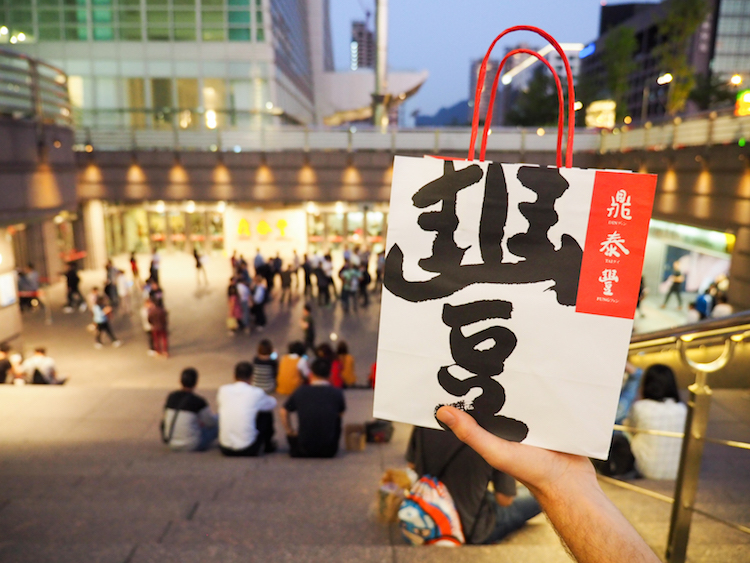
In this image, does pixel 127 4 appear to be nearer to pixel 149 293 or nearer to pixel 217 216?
pixel 217 216

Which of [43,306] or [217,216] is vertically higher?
[217,216]

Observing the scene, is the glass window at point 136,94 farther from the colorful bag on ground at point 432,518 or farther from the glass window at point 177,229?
the colorful bag on ground at point 432,518

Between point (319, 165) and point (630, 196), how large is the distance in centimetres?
1775

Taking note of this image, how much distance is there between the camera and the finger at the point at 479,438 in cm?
165

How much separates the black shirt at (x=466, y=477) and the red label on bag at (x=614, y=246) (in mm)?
1852

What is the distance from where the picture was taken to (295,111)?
111 ft

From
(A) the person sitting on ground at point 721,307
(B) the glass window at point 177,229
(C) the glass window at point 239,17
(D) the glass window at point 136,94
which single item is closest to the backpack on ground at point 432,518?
(A) the person sitting on ground at point 721,307

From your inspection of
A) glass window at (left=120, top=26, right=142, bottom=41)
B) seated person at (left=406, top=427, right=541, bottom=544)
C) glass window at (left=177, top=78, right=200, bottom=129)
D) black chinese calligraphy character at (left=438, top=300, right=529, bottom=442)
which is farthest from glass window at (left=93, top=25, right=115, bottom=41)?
black chinese calligraphy character at (left=438, top=300, right=529, bottom=442)

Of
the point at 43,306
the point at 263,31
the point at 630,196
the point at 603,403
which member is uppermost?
the point at 263,31

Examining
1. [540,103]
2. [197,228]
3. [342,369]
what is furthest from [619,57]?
[342,369]

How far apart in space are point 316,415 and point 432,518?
230 cm

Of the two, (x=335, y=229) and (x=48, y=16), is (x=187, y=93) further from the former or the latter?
(x=335, y=229)

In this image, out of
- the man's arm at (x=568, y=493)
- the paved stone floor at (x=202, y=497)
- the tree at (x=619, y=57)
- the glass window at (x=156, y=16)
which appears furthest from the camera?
the tree at (x=619, y=57)

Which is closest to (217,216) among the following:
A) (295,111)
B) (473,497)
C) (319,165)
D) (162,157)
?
(162,157)
